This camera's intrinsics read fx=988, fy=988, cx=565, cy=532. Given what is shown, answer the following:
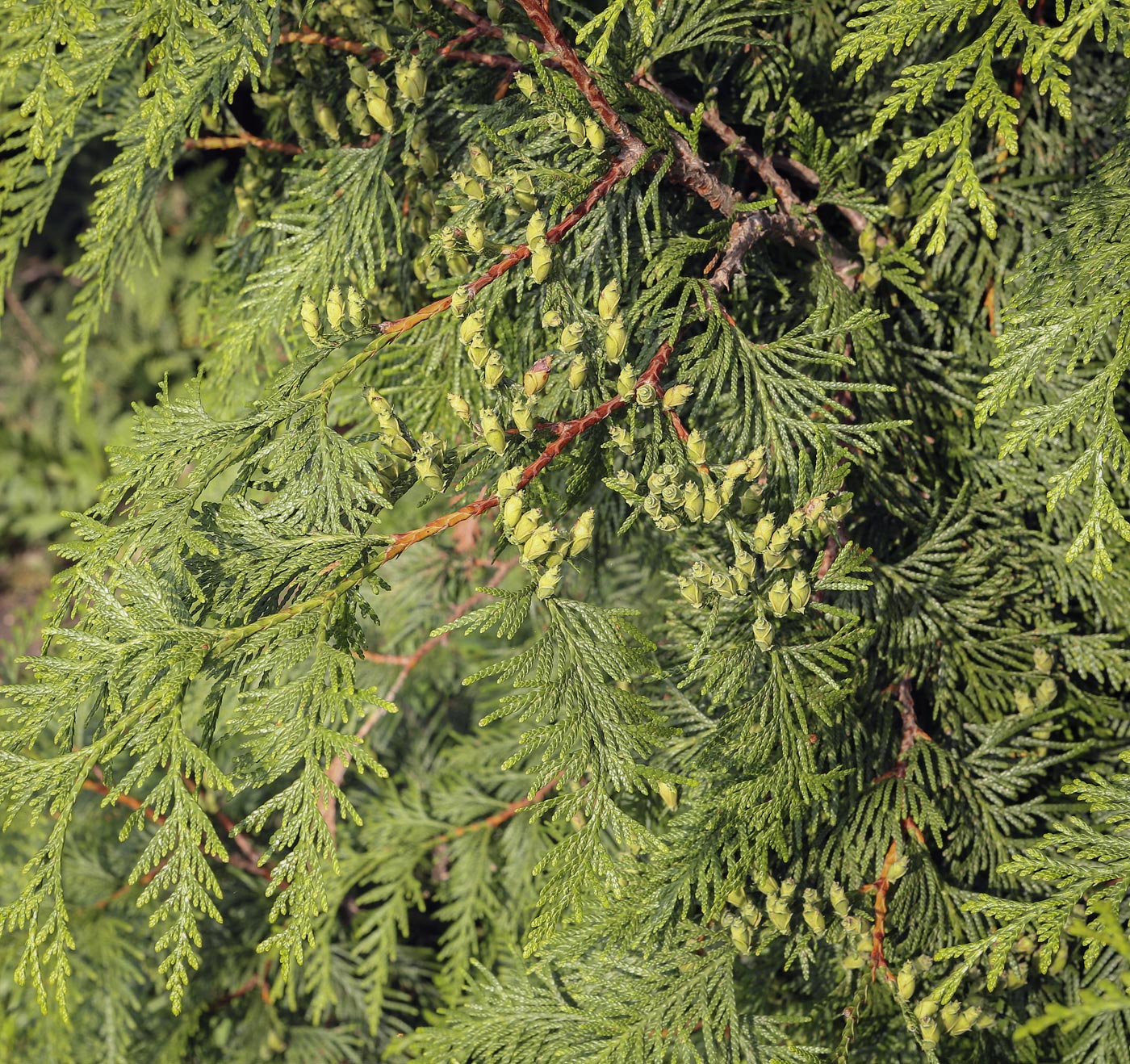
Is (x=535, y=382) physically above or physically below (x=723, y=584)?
above

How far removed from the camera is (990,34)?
1153 millimetres

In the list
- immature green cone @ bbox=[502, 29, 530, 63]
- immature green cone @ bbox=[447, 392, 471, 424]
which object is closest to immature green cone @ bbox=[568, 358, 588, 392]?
immature green cone @ bbox=[447, 392, 471, 424]

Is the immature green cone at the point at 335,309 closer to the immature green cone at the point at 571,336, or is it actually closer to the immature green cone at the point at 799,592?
the immature green cone at the point at 571,336

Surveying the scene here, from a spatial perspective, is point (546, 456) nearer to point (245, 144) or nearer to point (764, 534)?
point (764, 534)

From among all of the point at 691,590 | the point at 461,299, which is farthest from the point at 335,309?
the point at 691,590

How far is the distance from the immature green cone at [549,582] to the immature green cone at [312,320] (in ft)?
1.36

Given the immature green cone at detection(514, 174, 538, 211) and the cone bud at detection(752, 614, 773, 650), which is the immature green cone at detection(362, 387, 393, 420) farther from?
the cone bud at detection(752, 614, 773, 650)

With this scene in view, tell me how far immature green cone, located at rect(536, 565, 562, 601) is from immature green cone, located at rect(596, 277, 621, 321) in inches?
12.0

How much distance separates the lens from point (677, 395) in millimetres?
1155

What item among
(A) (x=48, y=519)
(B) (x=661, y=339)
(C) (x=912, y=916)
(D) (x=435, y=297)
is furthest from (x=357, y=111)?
(A) (x=48, y=519)

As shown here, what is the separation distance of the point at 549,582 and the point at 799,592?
0.32m

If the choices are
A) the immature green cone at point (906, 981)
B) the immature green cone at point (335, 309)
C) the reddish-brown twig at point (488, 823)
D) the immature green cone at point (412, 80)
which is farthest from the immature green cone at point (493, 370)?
the reddish-brown twig at point (488, 823)

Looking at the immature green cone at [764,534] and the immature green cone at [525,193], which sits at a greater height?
the immature green cone at [525,193]

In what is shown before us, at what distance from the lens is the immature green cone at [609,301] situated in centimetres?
114
